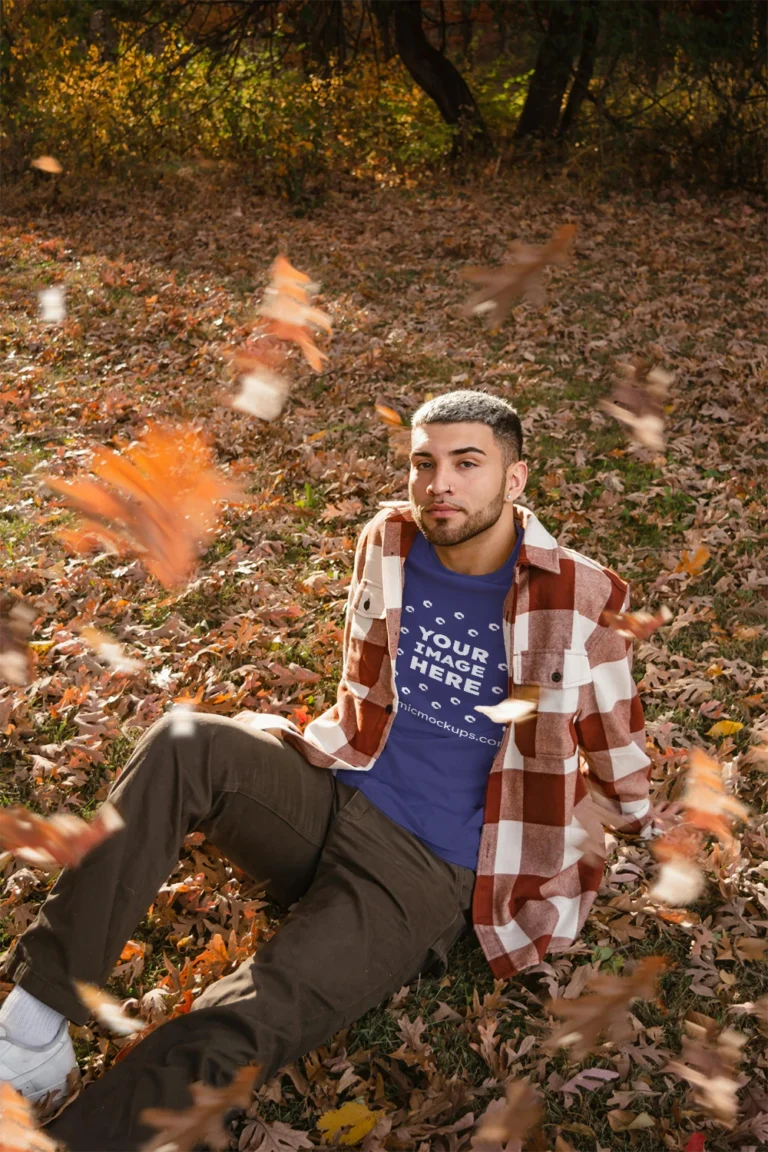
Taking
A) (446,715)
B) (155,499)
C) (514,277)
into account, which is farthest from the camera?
(514,277)

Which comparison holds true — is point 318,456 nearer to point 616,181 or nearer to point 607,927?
point 607,927

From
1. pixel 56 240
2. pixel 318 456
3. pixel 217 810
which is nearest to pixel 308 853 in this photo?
pixel 217 810

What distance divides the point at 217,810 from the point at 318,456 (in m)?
4.24

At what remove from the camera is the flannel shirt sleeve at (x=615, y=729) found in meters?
2.89

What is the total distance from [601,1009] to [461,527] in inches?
65.3

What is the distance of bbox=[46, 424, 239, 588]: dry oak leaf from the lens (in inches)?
226

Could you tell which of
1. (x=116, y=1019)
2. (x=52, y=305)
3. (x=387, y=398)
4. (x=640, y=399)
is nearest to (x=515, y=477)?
(x=116, y=1019)

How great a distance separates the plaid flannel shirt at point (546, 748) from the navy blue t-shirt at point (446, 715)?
5cm

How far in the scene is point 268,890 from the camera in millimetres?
3119

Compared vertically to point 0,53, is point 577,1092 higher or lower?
lower

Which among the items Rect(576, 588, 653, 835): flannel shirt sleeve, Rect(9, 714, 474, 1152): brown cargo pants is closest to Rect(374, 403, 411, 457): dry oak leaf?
Rect(576, 588, 653, 835): flannel shirt sleeve

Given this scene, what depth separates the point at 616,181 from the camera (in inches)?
550

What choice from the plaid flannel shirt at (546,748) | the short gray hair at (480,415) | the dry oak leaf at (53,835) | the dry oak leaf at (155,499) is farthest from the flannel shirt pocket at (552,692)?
the dry oak leaf at (155,499)

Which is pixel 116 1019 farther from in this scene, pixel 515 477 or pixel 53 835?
pixel 515 477
